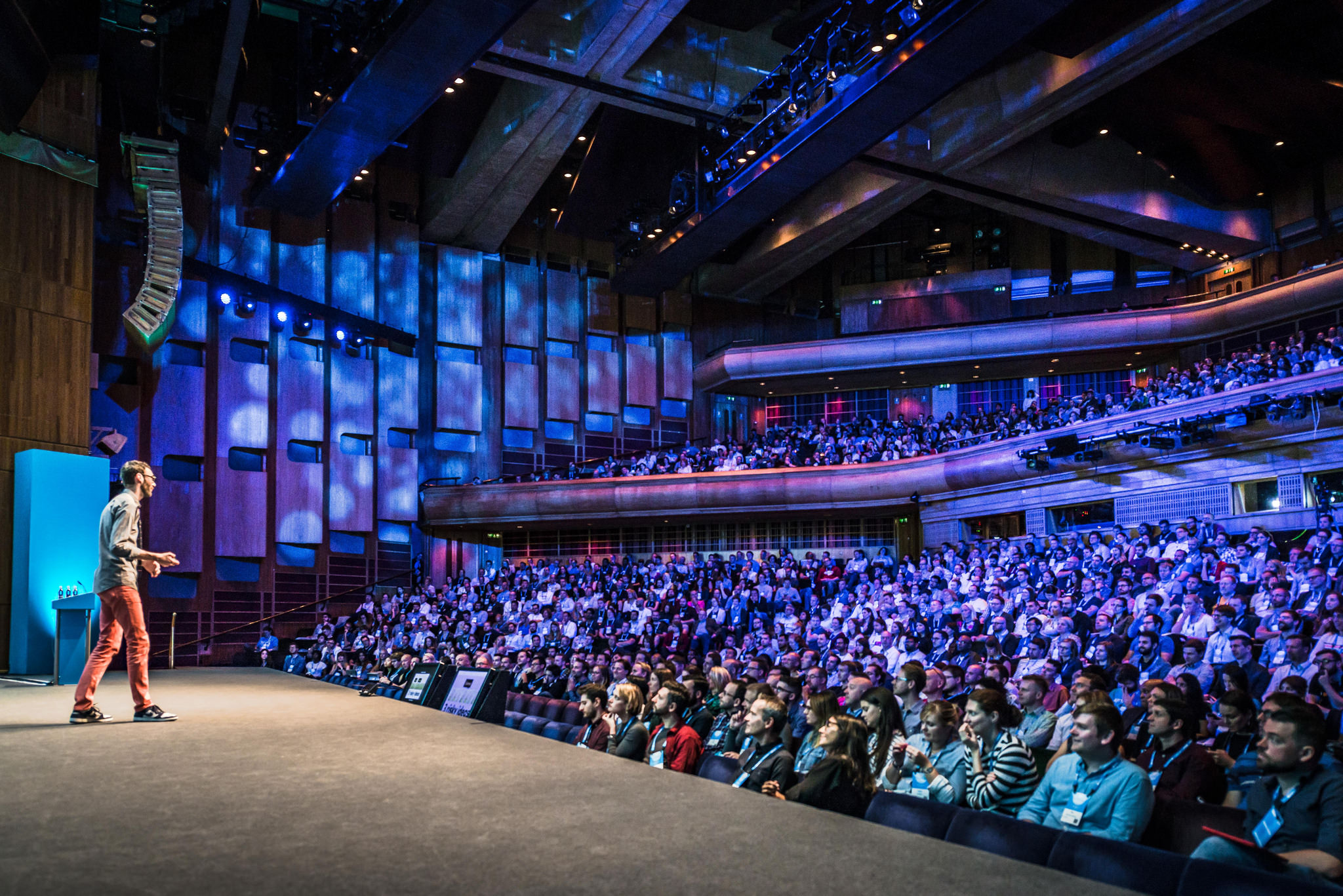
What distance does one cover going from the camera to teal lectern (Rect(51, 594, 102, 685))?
6.11 m

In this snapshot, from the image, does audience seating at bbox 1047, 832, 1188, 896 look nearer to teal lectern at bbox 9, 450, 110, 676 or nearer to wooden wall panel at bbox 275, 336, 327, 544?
teal lectern at bbox 9, 450, 110, 676

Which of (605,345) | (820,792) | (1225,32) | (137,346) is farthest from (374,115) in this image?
(820,792)

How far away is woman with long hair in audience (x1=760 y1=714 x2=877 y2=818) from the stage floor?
277mm

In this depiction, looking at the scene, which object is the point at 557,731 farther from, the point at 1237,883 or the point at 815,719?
the point at 1237,883

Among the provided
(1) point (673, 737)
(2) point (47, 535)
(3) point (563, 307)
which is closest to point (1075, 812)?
(1) point (673, 737)

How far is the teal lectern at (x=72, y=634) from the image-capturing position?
20.1 ft

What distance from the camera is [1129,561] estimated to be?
10.1 meters

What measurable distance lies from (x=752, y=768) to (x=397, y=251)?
17.6 metres

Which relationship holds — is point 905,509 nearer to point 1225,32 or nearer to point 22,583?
point 1225,32

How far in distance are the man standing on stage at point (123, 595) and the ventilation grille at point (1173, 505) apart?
40.1ft

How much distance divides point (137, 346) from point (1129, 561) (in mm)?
14245

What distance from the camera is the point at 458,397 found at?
20.3 meters

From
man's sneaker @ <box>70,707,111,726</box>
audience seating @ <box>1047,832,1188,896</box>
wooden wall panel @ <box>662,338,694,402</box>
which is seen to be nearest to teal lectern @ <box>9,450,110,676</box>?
man's sneaker @ <box>70,707,111,726</box>

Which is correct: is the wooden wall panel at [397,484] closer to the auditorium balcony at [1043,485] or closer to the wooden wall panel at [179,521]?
the auditorium balcony at [1043,485]
